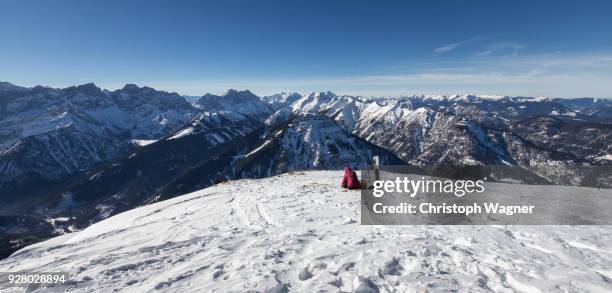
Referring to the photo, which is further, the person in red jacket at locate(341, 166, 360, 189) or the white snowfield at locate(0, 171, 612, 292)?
the person in red jacket at locate(341, 166, 360, 189)

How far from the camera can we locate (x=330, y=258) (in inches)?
469

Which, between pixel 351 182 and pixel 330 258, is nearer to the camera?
pixel 330 258

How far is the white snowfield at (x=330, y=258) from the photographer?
32.6 ft

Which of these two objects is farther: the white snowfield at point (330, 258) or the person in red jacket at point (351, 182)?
the person in red jacket at point (351, 182)

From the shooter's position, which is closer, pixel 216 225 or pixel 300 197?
pixel 216 225

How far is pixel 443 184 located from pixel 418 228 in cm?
1006

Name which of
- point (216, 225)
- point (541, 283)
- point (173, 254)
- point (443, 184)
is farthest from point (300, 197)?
point (541, 283)

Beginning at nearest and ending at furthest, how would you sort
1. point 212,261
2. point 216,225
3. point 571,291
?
A: point 571,291
point 212,261
point 216,225

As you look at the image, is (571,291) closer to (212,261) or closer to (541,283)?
(541,283)

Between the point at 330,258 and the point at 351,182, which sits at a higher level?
the point at 330,258

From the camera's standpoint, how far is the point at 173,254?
13195mm

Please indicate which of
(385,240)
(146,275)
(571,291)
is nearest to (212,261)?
(146,275)

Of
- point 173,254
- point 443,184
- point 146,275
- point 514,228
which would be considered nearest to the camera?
point 146,275

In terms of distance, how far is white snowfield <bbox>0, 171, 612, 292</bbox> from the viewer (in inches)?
391
